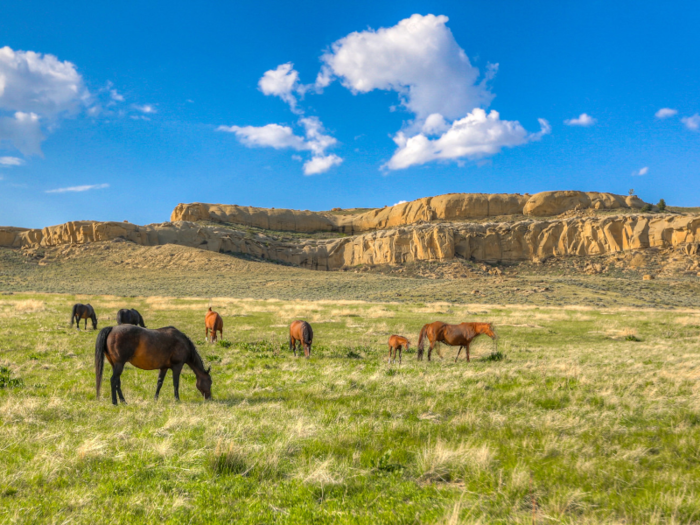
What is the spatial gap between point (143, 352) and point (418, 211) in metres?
120

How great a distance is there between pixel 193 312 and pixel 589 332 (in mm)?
25141

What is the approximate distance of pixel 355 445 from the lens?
216 inches

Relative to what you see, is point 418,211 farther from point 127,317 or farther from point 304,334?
point 304,334

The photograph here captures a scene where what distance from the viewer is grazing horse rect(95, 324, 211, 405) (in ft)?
24.2

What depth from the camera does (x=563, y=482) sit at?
4.52 metres

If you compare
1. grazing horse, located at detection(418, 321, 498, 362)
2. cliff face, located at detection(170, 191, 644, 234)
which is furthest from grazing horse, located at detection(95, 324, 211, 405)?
cliff face, located at detection(170, 191, 644, 234)

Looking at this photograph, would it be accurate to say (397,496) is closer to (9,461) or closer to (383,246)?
(9,461)

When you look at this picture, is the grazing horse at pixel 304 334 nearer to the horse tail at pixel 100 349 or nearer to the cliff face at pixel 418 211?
the horse tail at pixel 100 349

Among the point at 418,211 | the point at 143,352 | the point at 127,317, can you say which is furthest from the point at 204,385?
the point at 418,211

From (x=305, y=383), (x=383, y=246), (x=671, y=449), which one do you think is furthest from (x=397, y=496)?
(x=383, y=246)

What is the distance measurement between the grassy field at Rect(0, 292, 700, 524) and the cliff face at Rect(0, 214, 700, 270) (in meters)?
83.0

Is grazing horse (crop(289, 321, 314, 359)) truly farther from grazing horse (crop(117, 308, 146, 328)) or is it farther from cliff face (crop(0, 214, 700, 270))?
cliff face (crop(0, 214, 700, 270))

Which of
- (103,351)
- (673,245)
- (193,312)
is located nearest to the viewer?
(103,351)

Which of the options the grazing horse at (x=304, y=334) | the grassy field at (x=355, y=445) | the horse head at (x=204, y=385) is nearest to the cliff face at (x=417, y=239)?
the grazing horse at (x=304, y=334)
